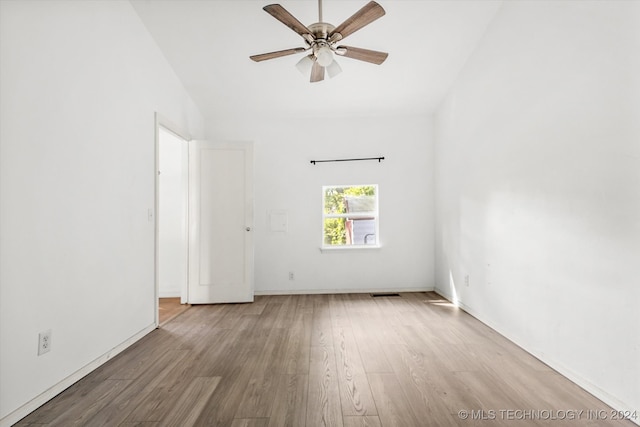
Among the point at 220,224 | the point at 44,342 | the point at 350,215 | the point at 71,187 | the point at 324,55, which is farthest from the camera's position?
the point at 350,215

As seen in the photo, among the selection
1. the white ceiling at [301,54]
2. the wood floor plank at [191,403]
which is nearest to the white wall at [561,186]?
the white ceiling at [301,54]

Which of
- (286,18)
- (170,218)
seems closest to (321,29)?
(286,18)

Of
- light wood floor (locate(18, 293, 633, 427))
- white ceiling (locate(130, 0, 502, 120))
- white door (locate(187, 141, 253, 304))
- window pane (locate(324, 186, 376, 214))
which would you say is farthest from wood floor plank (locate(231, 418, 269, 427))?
window pane (locate(324, 186, 376, 214))

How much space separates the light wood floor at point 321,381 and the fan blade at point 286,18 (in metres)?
2.40

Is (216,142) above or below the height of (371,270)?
above

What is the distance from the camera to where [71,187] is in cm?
233

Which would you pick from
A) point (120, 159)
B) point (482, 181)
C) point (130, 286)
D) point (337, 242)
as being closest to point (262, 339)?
point (130, 286)

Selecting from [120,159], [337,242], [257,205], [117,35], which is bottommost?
[337,242]

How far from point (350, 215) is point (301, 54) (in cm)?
228

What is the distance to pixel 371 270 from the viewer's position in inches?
196

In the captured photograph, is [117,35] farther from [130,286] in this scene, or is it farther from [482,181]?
[482,181]

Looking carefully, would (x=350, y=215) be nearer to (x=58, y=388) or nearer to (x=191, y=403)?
(x=191, y=403)

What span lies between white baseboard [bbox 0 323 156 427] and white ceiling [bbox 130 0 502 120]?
294cm

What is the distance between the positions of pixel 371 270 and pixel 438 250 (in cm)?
97
